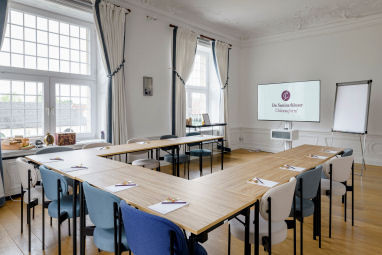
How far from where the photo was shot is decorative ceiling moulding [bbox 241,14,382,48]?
228 inches

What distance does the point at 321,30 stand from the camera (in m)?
6.45

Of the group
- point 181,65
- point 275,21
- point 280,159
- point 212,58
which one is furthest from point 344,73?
point 280,159

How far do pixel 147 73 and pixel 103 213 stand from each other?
407 cm

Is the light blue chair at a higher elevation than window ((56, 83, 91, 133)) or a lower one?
lower

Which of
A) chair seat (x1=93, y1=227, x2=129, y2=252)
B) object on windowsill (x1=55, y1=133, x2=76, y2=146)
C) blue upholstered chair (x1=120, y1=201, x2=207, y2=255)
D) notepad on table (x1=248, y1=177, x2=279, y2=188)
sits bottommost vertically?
chair seat (x1=93, y1=227, x2=129, y2=252)

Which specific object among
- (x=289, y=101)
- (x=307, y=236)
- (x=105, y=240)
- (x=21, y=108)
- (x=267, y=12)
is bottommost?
(x=307, y=236)

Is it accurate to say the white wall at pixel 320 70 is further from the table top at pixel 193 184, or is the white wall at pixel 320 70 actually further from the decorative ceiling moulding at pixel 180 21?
the table top at pixel 193 184

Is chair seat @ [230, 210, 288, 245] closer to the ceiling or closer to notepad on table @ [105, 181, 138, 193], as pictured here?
notepad on table @ [105, 181, 138, 193]

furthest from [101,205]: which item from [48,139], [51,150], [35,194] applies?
[48,139]

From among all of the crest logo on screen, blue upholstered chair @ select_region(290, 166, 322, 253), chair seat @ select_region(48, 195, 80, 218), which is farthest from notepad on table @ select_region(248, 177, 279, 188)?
the crest logo on screen

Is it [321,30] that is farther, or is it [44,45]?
[321,30]

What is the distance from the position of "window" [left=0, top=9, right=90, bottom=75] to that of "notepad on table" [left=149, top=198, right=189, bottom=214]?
3.71m

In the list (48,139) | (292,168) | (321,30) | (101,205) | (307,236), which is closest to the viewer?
(101,205)

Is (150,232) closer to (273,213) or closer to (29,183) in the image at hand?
(273,213)
